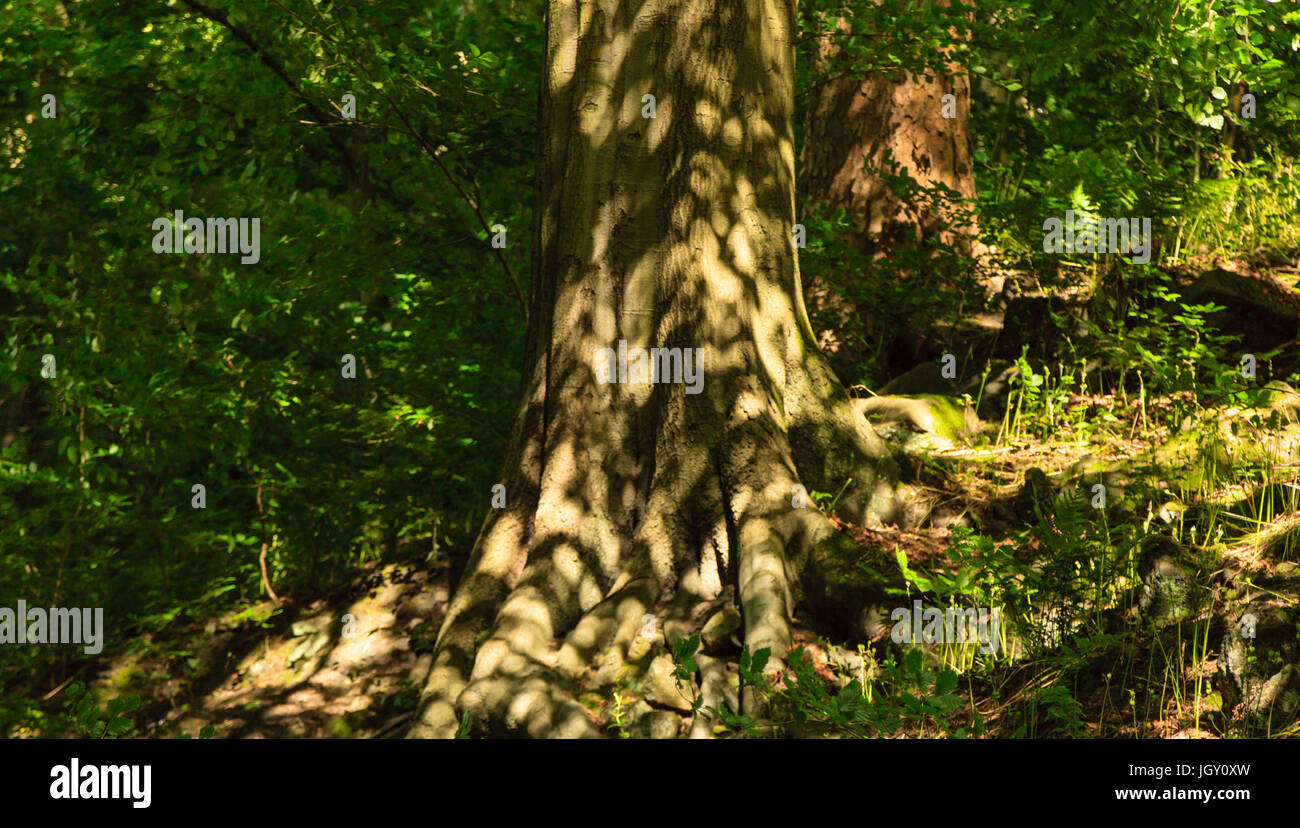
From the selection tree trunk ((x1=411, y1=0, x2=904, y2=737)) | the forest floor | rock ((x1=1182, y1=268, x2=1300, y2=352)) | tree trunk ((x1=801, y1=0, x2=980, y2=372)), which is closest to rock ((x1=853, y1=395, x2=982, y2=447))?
the forest floor

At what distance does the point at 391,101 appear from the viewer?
231 inches

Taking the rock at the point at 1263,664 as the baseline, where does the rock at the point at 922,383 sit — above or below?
above

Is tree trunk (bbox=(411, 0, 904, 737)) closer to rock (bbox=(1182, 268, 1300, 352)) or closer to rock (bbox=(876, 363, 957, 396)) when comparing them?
rock (bbox=(876, 363, 957, 396))

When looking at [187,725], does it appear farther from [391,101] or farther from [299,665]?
[391,101]

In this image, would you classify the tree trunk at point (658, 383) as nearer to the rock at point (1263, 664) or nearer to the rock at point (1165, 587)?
the rock at point (1165, 587)

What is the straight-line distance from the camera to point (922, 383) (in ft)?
A: 22.4

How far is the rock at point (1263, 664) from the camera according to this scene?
10.9ft

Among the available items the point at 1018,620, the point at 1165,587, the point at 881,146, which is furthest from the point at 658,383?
the point at 881,146

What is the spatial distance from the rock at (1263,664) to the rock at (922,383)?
319cm

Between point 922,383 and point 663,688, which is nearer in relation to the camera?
point 663,688

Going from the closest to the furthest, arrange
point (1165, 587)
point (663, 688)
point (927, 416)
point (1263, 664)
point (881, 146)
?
point (1263, 664), point (1165, 587), point (663, 688), point (927, 416), point (881, 146)

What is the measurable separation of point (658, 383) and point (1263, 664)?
276 cm

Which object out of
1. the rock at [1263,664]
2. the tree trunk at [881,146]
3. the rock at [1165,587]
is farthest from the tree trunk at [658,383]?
the tree trunk at [881,146]

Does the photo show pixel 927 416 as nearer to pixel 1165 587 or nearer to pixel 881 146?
pixel 1165 587
